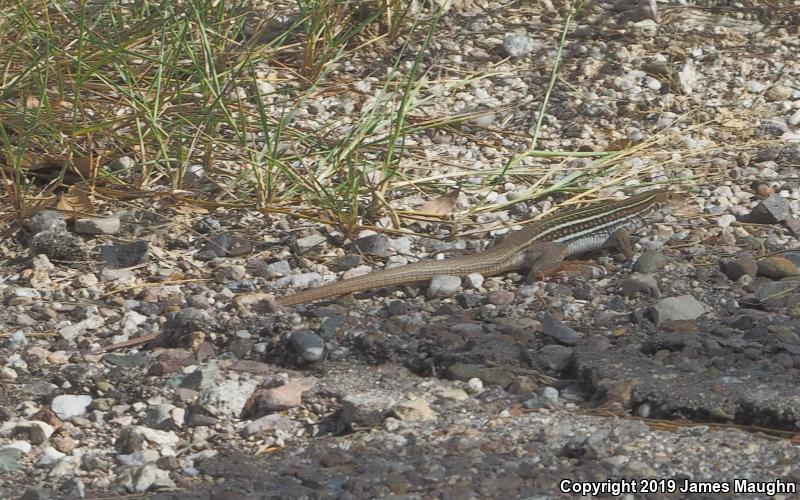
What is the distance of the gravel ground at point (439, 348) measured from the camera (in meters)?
2.93

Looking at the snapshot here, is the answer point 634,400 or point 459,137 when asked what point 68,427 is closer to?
point 634,400

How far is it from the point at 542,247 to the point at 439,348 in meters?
0.90

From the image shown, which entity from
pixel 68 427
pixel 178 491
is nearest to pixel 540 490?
pixel 178 491

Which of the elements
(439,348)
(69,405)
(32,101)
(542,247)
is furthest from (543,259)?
(32,101)

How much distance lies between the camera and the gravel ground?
293cm

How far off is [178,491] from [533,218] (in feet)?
8.01

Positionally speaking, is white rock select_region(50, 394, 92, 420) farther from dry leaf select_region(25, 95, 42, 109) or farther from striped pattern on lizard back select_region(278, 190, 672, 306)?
dry leaf select_region(25, 95, 42, 109)

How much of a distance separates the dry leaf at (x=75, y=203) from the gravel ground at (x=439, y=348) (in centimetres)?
6

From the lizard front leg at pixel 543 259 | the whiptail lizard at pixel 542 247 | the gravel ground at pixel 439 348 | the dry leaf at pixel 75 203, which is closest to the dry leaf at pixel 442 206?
the gravel ground at pixel 439 348

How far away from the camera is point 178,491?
2893 millimetres

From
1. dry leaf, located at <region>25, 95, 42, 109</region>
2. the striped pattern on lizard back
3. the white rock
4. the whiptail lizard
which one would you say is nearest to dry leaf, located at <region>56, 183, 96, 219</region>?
dry leaf, located at <region>25, 95, 42, 109</region>

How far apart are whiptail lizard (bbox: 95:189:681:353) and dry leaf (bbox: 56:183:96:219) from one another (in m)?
0.98

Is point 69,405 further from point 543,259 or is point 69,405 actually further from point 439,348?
point 543,259

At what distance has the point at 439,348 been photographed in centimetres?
369
